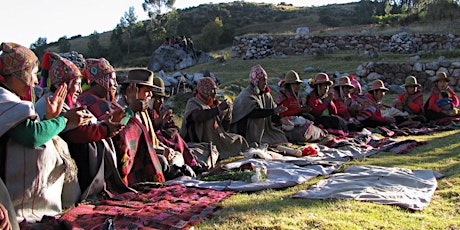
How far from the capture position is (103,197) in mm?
4750

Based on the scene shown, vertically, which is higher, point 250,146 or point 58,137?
point 58,137

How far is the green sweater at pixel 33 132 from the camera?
368cm

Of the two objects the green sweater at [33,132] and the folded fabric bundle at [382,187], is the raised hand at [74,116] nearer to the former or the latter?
the green sweater at [33,132]

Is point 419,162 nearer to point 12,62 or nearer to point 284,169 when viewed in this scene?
point 284,169

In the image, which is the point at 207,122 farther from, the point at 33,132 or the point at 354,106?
the point at 354,106

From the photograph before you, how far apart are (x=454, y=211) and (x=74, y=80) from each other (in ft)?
12.0

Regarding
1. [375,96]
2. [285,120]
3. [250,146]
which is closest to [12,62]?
[250,146]

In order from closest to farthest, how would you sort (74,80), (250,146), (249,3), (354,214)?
(354,214), (74,80), (250,146), (249,3)

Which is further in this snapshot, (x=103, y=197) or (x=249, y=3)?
(x=249, y=3)

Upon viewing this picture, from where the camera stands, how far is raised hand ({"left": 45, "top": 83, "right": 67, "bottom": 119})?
411 cm

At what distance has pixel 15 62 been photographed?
3879 millimetres

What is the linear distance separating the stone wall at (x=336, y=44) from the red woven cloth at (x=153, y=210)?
18646 millimetres

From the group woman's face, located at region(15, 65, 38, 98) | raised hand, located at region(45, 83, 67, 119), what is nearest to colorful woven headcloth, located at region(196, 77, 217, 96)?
raised hand, located at region(45, 83, 67, 119)

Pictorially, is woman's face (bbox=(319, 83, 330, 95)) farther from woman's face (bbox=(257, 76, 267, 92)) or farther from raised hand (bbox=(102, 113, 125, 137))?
raised hand (bbox=(102, 113, 125, 137))
